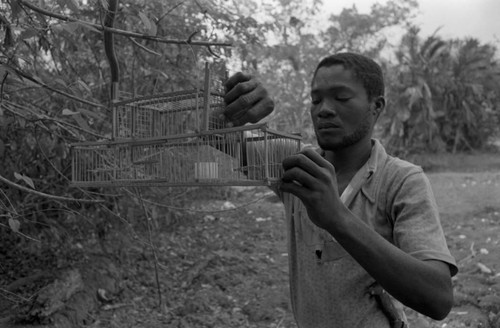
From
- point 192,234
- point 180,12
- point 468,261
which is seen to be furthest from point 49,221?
point 468,261

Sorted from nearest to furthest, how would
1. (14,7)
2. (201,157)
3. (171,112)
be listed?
(201,157), (171,112), (14,7)

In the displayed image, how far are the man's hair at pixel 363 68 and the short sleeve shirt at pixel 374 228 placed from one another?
0.22 m

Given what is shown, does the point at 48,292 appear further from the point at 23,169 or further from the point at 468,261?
the point at 468,261

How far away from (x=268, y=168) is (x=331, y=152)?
1.48 feet

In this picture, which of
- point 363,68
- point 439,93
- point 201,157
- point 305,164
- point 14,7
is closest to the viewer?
point 305,164

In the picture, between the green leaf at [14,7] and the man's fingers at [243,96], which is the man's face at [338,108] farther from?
the green leaf at [14,7]

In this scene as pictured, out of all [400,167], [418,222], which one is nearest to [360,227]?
[418,222]

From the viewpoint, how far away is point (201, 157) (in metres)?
1.88

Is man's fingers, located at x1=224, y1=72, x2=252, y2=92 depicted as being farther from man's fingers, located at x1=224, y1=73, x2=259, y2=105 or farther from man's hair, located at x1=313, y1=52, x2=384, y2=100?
man's hair, located at x1=313, y1=52, x2=384, y2=100

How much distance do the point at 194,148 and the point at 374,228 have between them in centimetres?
66

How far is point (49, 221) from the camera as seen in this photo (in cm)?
522

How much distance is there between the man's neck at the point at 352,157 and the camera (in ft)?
6.75

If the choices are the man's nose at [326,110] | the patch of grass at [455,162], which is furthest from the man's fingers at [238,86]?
the patch of grass at [455,162]

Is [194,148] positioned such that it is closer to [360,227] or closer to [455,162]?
[360,227]
